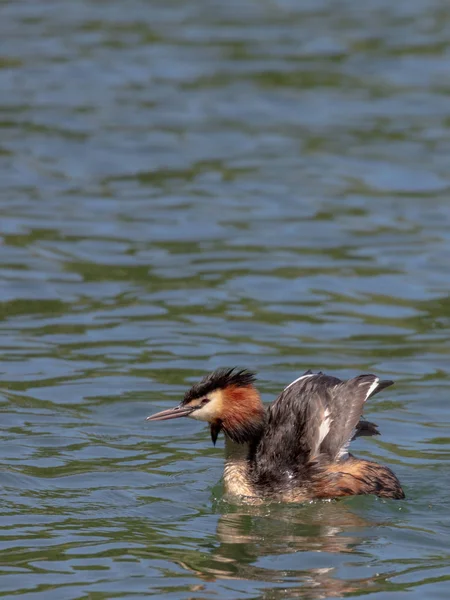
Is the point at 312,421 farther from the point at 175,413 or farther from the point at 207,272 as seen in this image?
the point at 207,272

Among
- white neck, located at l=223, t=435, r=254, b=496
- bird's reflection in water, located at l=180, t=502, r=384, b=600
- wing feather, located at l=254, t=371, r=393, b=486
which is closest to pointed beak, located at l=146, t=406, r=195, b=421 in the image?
Answer: white neck, located at l=223, t=435, r=254, b=496

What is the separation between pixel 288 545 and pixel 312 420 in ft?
3.85

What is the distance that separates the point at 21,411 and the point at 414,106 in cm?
942

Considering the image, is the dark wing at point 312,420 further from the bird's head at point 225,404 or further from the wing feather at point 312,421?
the bird's head at point 225,404

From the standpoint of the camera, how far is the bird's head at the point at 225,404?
9.62 metres

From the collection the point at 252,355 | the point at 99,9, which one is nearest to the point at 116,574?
the point at 252,355

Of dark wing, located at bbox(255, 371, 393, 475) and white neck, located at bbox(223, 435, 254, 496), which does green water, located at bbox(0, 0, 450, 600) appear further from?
dark wing, located at bbox(255, 371, 393, 475)

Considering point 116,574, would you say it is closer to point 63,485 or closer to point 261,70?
point 63,485

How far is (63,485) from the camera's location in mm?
9555

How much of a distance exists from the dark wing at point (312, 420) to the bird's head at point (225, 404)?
0.53ft

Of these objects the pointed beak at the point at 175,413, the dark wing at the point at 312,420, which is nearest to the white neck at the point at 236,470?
the dark wing at the point at 312,420

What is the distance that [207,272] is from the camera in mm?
13969

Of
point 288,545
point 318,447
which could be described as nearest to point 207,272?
point 318,447

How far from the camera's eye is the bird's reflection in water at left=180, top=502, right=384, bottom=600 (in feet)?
26.0
